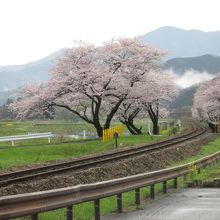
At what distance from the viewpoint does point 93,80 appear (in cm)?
4641

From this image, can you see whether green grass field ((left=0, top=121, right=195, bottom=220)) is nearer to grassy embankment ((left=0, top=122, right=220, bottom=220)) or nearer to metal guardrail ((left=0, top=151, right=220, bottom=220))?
grassy embankment ((left=0, top=122, right=220, bottom=220))

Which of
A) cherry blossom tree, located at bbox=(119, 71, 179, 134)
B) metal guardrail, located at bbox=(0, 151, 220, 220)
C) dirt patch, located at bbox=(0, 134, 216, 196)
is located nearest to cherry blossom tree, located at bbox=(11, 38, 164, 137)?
cherry blossom tree, located at bbox=(119, 71, 179, 134)

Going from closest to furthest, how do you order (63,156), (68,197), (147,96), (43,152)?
(68,197)
(63,156)
(43,152)
(147,96)

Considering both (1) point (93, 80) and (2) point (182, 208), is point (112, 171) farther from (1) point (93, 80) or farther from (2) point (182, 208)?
(1) point (93, 80)

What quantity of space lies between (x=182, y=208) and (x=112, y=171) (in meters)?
10.4

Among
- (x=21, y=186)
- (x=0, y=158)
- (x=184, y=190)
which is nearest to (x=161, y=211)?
(x=184, y=190)

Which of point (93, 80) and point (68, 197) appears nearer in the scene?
point (68, 197)

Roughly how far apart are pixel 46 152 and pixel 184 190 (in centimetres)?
1809

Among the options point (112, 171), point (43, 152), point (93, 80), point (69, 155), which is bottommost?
point (69, 155)

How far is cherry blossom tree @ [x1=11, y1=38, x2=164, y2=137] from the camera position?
4631 cm

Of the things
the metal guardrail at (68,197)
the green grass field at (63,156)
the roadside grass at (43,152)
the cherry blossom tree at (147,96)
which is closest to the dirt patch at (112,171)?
the green grass field at (63,156)

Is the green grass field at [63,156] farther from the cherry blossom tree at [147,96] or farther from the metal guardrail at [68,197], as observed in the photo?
the cherry blossom tree at [147,96]

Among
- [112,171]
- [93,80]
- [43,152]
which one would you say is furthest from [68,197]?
[93,80]

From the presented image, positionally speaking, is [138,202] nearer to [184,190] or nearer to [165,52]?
[184,190]
